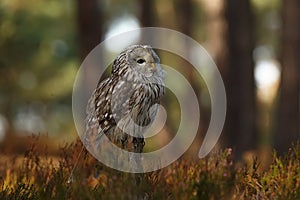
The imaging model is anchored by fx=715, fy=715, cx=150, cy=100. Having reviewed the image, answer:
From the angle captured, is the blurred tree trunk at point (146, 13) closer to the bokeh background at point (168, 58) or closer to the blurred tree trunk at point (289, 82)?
the bokeh background at point (168, 58)

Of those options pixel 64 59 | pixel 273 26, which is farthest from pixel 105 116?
pixel 273 26

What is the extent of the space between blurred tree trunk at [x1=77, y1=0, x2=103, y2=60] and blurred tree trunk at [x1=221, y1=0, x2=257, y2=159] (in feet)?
Answer: 9.94

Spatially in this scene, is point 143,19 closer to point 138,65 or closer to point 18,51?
point 18,51

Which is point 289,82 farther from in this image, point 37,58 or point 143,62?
point 37,58

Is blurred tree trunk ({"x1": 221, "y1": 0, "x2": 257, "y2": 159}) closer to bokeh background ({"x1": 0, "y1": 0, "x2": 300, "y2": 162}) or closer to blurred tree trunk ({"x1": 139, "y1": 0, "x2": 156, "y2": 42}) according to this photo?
bokeh background ({"x1": 0, "y1": 0, "x2": 300, "y2": 162})

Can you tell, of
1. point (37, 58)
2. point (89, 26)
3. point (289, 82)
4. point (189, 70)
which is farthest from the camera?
point (37, 58)

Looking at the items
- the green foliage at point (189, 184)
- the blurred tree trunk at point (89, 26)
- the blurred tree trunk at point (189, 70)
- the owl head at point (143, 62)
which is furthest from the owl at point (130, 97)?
the blurred tree trunk at point (189, 70)

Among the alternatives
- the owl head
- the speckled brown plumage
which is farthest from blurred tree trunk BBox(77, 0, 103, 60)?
the owl head

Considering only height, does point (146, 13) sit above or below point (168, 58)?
below

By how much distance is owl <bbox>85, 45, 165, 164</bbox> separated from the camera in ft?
19.7

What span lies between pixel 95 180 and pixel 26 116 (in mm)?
26021

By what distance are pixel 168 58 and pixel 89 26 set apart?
22305 millimetres

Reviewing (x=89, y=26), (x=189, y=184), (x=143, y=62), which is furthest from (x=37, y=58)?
(x=189, y=184)

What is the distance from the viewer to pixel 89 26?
1551 centimetres
